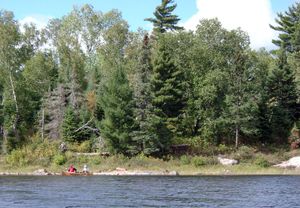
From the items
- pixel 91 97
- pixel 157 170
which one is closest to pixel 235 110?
pixel 157 170

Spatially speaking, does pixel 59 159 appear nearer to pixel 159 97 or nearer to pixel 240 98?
pixel 159 97

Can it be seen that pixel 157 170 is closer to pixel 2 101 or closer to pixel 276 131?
pixel 276 131

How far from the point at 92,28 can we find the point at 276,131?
36.9 meters

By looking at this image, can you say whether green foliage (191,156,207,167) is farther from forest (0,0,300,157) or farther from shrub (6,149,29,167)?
shrub (6,149,29,167)

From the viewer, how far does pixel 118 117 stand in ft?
205

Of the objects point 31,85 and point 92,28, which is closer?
point 31,85

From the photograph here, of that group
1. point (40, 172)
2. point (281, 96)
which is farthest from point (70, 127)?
point (281, 96)

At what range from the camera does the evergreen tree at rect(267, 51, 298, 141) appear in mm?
69688

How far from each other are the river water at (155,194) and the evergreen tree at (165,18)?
4752 cm

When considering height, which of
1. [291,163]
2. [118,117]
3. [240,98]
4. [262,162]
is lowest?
[291,163]

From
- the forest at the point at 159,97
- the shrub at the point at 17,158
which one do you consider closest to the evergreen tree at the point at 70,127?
the forest at the point at 159,97

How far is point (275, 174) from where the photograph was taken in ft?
188

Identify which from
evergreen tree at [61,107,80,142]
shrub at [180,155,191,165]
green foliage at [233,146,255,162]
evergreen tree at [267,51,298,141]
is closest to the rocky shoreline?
shrub at [180,155,191,165]

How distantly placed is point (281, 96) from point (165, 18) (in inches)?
1073
